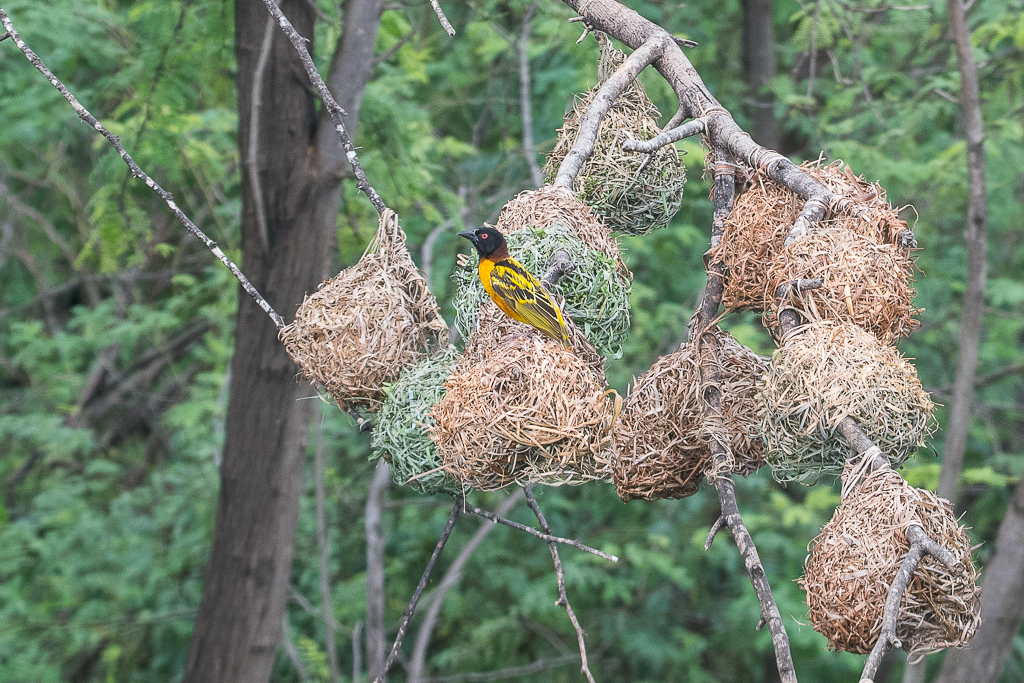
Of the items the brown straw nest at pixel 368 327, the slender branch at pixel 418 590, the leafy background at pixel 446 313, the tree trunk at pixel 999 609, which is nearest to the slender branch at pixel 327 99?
the brown straw nest at pixel 368 327

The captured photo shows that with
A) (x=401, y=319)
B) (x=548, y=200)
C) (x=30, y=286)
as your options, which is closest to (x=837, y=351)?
(x=548, y=200)

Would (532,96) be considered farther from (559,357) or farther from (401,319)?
(559,357)

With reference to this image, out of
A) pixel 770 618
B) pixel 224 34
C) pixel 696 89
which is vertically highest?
pixel 224 34

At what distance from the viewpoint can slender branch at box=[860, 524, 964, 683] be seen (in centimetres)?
168

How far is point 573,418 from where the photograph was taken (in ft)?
6.88

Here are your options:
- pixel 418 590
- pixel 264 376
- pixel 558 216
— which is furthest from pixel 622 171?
pixel 264 376

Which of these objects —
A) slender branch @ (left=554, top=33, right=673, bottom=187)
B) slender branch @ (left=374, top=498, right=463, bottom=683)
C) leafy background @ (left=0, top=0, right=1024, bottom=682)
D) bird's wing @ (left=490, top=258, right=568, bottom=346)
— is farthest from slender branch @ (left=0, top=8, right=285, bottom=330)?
leafy background @ (left=0, top=0, right=1024, bottom=682)

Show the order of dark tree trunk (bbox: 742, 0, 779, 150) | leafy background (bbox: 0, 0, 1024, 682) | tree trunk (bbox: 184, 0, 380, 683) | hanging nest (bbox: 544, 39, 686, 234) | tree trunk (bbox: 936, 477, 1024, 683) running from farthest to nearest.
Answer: dark tree trunk (bbox: 742, 0, 779, 150) < leafy background (bbox: 0, 0, 1024, 682) < tree trunk (bbox: 936, 477, 1024, 683) < tree trunk (bbox: 184, 0, 380, 683) < hanging nest (bbox: 544, 39, 686, 234)

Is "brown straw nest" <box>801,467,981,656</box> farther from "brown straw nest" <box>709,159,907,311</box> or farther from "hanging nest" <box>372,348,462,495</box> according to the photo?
"hanging nest" <box>372,348,462,495</box>

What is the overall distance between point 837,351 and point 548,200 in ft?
3.09

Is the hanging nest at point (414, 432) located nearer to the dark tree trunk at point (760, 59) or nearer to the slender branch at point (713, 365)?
the slender branch at point (713, 365)

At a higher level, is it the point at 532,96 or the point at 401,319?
the point at 532,96

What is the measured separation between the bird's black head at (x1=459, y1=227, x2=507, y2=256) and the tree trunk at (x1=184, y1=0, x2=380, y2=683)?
1704 millimetres

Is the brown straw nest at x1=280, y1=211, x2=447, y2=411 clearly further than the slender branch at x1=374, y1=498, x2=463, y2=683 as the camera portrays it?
Yes
